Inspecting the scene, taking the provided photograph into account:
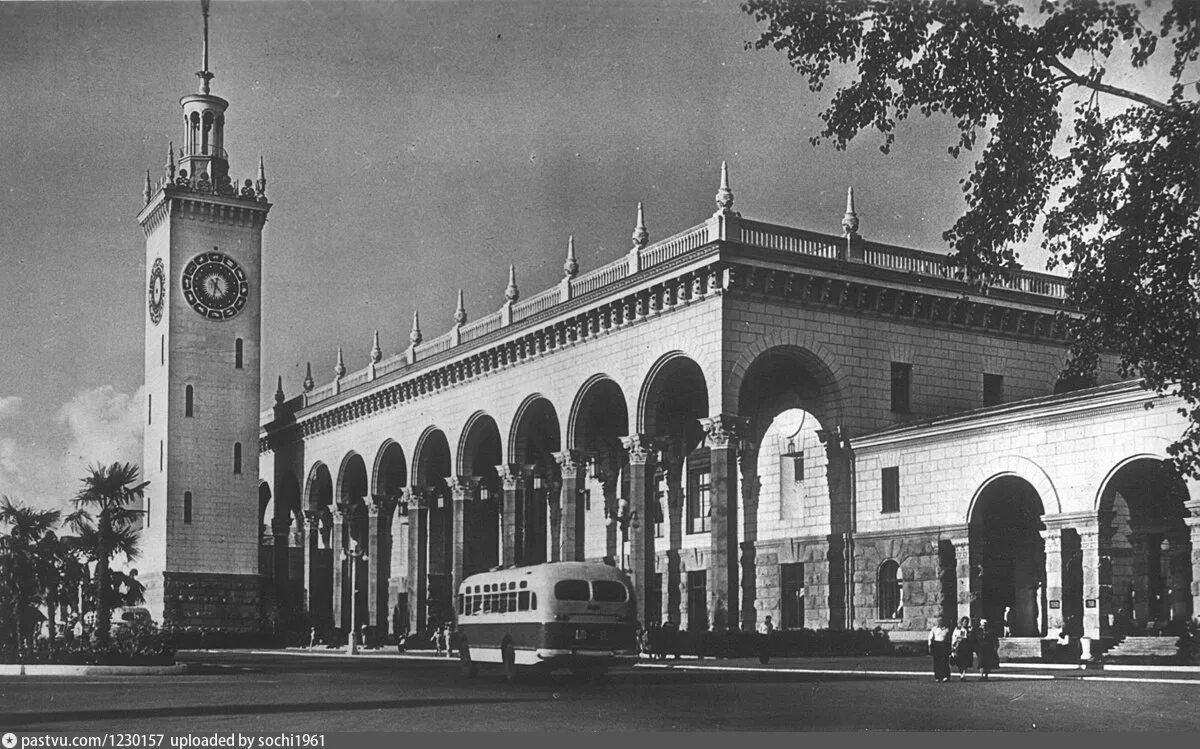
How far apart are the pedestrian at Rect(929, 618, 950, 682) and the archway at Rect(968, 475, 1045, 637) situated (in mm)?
10389

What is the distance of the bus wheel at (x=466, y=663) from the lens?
32625 mm

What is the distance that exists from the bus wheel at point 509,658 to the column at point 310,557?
44082 millimetres

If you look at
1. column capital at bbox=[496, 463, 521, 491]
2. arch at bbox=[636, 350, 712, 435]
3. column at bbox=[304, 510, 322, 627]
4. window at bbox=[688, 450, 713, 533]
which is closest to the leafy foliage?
arch at bbox=[636, 350, 712, 435]

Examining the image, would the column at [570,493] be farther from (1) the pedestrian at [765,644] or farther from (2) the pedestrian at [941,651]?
(2) the pedestrian at [941,651]

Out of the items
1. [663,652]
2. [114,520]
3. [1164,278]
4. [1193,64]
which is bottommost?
[663,652]

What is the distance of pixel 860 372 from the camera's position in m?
44.2

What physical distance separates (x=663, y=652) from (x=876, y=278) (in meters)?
12.4

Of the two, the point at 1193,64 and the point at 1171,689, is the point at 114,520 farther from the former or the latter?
the point at 1193,64

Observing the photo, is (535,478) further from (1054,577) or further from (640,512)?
(1054,577)

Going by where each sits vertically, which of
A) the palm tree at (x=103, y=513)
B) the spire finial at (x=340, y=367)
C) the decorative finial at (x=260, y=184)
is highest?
the decorative finial at (x=260, y=184)

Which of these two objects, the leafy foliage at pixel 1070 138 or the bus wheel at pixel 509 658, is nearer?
the leafy foliage at pixel 1070 138

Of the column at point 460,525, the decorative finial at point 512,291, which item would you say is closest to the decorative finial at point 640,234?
the decorative finial at point 512,291

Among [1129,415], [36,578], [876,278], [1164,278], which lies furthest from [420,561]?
[1164,278]

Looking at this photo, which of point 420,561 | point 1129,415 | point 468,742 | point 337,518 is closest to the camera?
point 468,742
